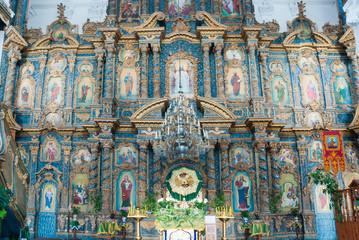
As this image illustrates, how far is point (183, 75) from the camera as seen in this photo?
16.5 meters

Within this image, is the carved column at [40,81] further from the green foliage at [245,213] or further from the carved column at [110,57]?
the green foliage at [245,213]

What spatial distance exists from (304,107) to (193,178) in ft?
19.2

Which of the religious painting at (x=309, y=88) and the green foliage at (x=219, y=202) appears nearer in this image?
the green foliage at (x=219, y=202)

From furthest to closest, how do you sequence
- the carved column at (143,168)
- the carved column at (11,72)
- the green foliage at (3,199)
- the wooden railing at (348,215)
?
1. the carved column at (11,72)
2. the carved column at (143,168)
3. the wooden railing at (348,215)
4. the green foliage at (3,199)

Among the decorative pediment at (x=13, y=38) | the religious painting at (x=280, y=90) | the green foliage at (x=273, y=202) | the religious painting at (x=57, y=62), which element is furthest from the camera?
the religious painting at (x=57, y=62)

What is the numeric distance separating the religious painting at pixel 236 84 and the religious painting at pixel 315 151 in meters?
3.50

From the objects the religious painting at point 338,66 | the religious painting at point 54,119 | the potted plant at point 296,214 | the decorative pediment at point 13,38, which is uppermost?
the decorative pediment at point 13,38

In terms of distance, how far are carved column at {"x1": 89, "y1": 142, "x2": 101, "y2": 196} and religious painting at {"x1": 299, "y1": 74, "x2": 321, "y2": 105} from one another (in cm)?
915

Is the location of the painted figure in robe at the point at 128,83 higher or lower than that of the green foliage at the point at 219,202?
higher

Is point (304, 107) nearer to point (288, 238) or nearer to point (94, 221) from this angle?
point (288, 238)


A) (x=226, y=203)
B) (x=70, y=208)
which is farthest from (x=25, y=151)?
(x=226, y=203)

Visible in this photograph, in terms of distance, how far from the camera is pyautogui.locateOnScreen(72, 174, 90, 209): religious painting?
1506 cm

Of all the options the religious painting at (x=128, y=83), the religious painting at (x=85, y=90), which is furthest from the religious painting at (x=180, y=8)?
the religious painting at (x=85, y=90)

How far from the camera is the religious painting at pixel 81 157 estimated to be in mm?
15617
